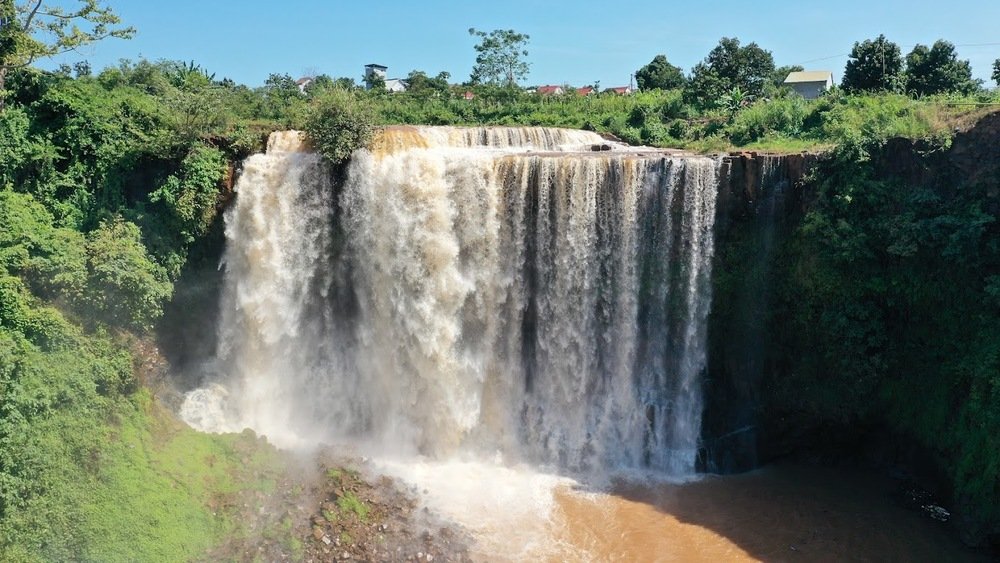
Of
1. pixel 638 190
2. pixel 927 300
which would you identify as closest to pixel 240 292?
pixel 638 190

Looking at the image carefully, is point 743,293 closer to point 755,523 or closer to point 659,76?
point 755,523

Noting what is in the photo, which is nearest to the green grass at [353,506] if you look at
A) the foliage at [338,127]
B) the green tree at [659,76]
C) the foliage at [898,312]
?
the foliage at [338,127]

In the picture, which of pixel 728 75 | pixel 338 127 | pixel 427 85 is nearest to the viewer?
pixel 338 127

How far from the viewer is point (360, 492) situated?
14953 millimetres

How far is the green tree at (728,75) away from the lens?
26402 millimetres

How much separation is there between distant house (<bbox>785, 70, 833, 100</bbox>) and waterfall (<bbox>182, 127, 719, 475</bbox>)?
127 ft

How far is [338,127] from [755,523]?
1322 cm

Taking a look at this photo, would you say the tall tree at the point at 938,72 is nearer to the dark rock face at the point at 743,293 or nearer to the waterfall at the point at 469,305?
the dark rock face at the point at 743,293

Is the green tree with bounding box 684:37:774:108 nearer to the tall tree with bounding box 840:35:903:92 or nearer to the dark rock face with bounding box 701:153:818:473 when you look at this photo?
the tall tree with bounding box 840:35:903:92

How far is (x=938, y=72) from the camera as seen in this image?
2655 centimetres

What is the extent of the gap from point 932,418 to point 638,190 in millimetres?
8165

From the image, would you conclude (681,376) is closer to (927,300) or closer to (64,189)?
(927,300)

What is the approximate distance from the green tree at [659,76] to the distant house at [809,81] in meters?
8.81

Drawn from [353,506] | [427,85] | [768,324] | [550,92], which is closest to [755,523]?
[768,324]
